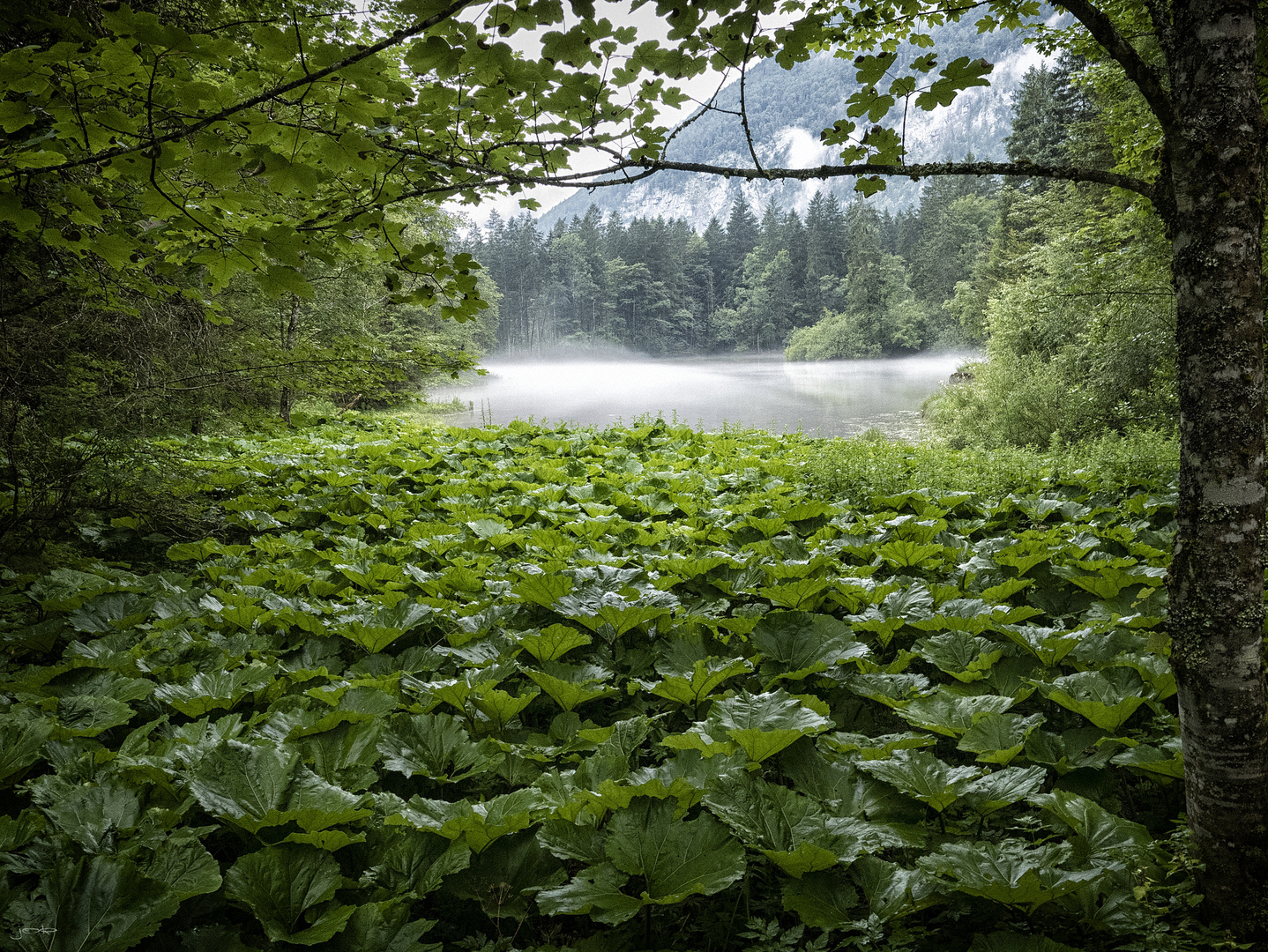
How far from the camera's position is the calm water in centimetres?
1803

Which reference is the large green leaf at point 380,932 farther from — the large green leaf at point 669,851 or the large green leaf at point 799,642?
the large green leaf at point 799,642

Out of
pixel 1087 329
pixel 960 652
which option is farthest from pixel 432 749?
pixel 1087 329

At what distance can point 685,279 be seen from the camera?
57250mm

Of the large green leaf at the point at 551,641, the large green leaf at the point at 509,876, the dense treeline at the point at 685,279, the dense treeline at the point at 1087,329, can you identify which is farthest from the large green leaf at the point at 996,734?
the dense treeline at the point at 685,279

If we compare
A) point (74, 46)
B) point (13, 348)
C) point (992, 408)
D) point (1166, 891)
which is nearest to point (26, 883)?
point (74, 46)

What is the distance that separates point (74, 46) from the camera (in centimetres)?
159

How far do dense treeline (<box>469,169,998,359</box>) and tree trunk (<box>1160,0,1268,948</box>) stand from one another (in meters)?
48.6

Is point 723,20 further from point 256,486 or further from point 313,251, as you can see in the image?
point 256,486

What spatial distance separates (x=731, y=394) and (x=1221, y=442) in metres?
24.8

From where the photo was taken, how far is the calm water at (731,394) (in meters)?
18.0

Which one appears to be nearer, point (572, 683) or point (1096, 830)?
point (1096, 830)

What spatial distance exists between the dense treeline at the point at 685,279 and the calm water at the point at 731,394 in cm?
653

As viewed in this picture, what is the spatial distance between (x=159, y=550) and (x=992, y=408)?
1339 cm

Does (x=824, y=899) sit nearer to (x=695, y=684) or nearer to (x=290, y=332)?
(x=695, y=684)
